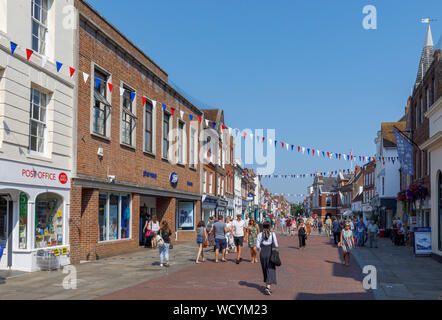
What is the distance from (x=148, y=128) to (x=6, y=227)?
10.3 m

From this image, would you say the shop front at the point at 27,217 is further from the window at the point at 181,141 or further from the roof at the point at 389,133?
the roof at the point at 389,133

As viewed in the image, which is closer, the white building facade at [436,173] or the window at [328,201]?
the white building facade at [436,173]

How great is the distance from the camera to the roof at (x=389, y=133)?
143 ft

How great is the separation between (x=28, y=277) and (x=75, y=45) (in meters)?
7.75

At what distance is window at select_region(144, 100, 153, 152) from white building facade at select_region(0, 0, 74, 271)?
651 centimetres

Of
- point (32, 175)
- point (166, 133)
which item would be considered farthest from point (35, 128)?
point (166, 133)

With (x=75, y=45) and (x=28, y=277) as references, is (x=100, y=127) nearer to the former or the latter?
(x=75, y=45)

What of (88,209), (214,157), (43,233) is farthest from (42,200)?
(214,157)

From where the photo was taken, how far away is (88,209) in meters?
16.3

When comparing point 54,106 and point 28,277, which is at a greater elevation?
point 54,106

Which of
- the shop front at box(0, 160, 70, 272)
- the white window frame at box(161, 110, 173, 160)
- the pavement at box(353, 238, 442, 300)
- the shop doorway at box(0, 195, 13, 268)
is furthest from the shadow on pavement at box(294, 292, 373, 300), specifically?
the white window frame at box(161, 110, 173, 160)

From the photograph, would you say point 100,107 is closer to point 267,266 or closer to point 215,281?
point 215,281

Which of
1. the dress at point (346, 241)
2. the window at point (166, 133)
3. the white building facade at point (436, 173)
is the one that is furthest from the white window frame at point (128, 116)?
the white building facade at point (436, 173)

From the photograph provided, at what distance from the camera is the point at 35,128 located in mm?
13805
